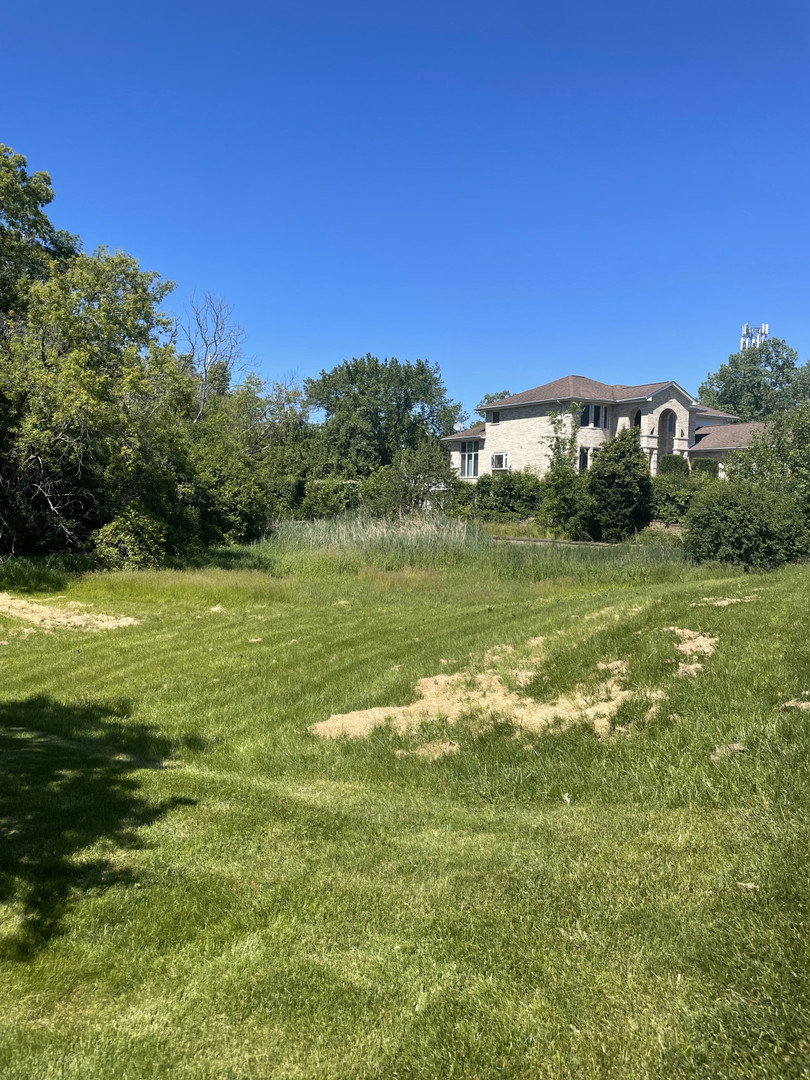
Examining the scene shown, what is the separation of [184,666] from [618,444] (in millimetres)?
27520

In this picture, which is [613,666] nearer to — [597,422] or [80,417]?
[80,417]

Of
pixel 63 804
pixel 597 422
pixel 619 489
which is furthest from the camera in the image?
pixel 597 422

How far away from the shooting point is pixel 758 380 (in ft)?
291

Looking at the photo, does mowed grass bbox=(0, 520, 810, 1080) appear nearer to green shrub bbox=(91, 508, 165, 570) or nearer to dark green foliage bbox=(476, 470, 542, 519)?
green shrub bbox=(91, 508, 165, 570)

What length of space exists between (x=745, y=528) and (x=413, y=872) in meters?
Answer: 16.3

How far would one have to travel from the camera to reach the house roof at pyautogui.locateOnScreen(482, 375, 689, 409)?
137ft

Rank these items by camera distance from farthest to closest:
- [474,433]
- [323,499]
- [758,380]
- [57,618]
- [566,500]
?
[758,380] → [474,433] → [323,499] → [566,500] → [57,618]

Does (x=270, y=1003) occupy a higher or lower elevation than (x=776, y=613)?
lower

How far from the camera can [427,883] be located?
12.8 feet

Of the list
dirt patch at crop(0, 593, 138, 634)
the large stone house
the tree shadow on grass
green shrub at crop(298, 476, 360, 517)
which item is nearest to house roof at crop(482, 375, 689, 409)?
the large stone house

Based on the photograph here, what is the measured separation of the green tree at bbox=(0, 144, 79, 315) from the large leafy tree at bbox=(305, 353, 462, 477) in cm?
3392

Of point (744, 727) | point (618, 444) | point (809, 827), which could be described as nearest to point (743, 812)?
point (809, 827)

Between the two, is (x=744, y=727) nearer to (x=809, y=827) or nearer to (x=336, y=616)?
(x=809, y=827)

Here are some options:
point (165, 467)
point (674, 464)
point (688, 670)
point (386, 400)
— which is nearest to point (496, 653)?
point (688, 670)
